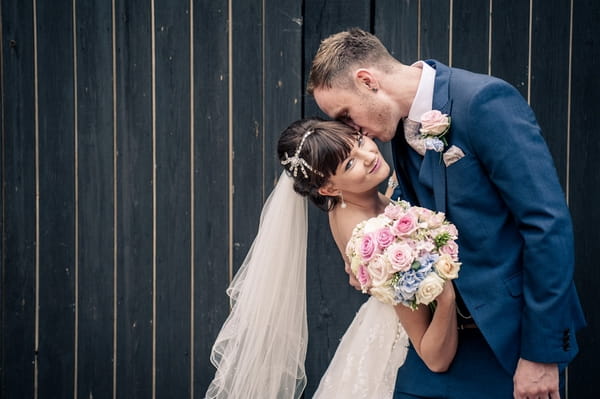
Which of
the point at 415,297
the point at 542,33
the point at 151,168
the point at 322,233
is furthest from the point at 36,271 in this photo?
the point at 542,33

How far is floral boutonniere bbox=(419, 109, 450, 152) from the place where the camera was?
197 centimetres

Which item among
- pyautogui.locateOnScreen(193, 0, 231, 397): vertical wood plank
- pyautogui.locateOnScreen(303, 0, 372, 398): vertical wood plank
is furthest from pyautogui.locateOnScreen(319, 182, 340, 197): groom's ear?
pyautogui.locateOnScreen(193, 0, 231, 397): vertical wood plank

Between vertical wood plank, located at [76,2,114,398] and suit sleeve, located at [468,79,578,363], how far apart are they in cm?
243

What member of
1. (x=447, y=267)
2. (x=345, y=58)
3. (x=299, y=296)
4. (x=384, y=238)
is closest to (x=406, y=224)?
(x=384, y=238)

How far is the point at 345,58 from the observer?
7.48ft

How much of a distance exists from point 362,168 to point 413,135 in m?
0.25

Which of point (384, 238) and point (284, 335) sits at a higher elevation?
point (384, 238)

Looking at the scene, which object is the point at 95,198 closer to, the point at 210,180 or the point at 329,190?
the point at 210,180

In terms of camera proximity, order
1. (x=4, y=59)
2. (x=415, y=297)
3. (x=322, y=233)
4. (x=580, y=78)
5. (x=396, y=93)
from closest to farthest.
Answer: (x=415, y=297), (x=396, y=93), (x=580, y=78), (x=322, y=233), (x=4, y=59)

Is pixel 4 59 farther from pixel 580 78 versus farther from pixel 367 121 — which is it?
pixel 580 78

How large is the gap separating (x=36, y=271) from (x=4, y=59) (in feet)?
4.28

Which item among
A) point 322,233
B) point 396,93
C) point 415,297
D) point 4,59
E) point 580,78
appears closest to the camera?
point 415,297

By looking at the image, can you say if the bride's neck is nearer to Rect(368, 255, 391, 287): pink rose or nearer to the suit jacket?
the suit jacket

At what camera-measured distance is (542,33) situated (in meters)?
3.19
